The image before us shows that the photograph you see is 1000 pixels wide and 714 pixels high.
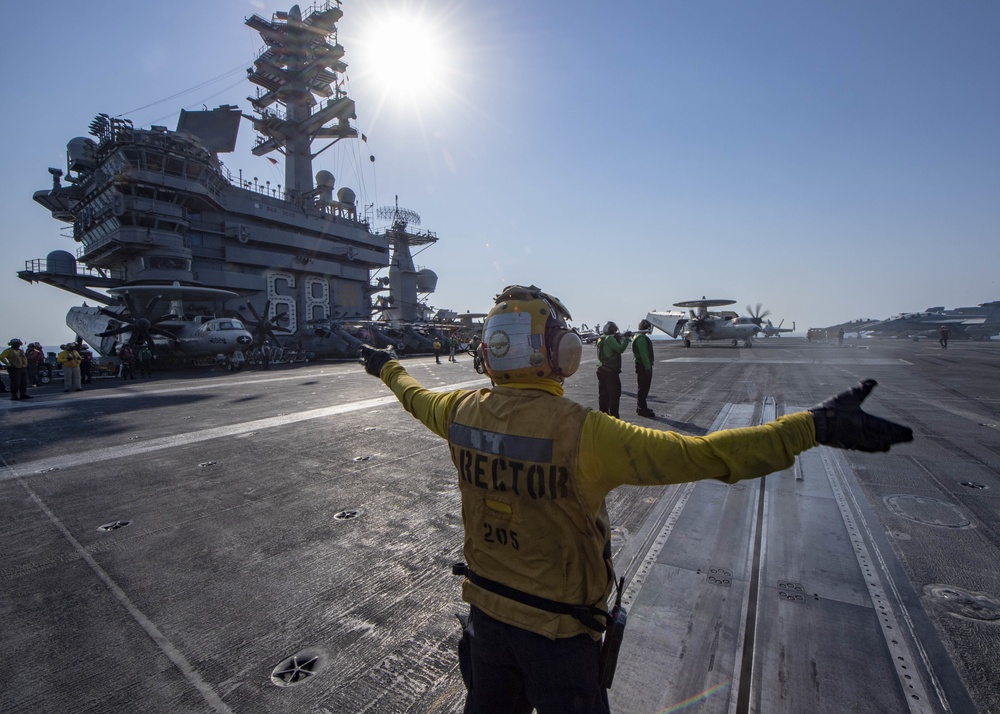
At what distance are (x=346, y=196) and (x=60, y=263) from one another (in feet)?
84.7

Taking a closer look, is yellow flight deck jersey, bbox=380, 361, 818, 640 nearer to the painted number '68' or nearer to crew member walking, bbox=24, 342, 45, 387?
the painted number '68'

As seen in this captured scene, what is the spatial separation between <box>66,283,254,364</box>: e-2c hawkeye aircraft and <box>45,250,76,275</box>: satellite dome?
27.8 ft

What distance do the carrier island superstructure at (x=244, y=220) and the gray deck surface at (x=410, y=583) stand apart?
1938cm

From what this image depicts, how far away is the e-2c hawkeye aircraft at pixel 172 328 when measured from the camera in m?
22.3

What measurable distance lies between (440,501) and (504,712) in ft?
11.5

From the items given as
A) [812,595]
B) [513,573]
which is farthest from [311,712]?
[812,595]

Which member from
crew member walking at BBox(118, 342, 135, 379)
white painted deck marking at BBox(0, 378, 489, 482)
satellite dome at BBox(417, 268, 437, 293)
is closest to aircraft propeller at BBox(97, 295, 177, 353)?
crew member walking at BBox(118, 342, 135, 379)

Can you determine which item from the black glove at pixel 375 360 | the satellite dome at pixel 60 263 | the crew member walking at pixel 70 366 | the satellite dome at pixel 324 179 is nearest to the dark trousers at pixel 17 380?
the crew member walking at pixel 70 366

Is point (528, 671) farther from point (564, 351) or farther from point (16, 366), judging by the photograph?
point (16, 366)

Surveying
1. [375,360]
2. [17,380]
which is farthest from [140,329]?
[375,360]

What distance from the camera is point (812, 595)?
3.12 metres

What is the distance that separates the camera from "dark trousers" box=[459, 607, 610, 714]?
147cm

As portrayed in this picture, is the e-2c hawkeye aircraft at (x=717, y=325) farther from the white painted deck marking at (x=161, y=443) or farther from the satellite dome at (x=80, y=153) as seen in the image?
the satellite dome at (x=80, y=153)

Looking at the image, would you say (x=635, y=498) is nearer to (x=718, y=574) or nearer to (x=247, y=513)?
(x=718, y=574)
